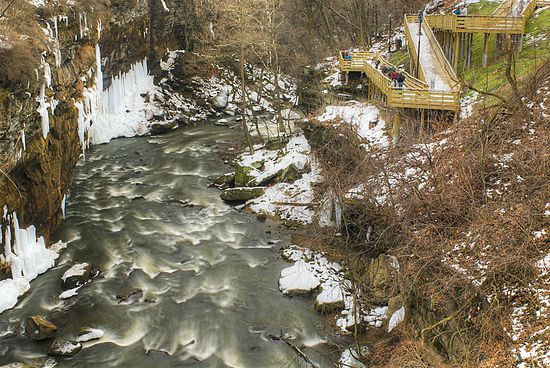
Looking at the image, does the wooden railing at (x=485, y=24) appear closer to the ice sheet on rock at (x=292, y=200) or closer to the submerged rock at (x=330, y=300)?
the ice sheet on rock at (x=292, y=200)

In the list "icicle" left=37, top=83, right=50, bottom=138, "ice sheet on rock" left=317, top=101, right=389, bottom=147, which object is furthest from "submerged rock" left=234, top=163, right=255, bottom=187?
"icicle" left=37, top=83, right=50, bottom=138

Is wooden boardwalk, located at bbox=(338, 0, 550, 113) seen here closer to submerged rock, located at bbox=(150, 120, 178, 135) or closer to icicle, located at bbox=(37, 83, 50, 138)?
icicle, located at bbox=(37, 83, 50, 138)

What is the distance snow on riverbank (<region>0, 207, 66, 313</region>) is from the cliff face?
0.27m

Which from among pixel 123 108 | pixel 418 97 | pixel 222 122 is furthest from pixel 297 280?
pixel 123 108

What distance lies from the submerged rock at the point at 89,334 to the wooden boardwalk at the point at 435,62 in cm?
1441

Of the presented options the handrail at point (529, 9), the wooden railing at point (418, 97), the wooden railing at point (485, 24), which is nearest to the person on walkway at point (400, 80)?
the wooden railing at point (418, 97)

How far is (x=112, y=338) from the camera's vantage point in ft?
55.7

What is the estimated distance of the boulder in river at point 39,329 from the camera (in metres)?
16.7

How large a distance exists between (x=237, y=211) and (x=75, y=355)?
39.7 ft

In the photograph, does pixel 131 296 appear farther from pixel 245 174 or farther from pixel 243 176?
pixel 245 174

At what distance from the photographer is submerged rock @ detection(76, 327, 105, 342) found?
16.8 m

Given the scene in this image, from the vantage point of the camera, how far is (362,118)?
27.4m

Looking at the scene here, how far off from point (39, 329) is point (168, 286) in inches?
184

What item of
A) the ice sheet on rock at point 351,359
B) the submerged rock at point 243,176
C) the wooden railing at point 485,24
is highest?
the wooden railing at point 485,24
